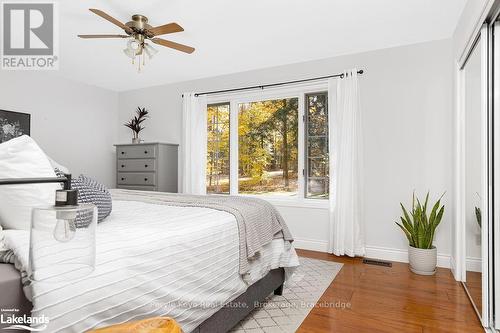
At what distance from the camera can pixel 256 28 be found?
2.93 m

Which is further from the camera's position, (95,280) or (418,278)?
(418,278)

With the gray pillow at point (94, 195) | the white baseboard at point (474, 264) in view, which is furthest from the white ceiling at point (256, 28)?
the white baseboard at point (474, 264)

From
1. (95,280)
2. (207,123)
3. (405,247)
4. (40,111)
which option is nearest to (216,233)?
(95,280)

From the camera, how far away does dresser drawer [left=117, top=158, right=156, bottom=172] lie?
14.4ft

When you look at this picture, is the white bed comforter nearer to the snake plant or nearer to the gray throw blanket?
the gray throw blanket

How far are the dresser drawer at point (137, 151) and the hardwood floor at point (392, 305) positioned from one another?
306cm

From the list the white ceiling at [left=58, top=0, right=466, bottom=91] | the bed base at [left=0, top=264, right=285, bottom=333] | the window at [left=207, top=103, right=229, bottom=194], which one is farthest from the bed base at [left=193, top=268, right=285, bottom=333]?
the window at [left=207, top=103, right=229, bottom=194]

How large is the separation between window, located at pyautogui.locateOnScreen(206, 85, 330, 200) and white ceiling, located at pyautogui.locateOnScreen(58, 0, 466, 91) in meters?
0.53

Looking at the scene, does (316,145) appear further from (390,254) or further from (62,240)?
(62,240)

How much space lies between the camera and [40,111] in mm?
4176

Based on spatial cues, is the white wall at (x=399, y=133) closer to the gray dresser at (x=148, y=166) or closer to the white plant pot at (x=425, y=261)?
the white plant pot at (x=425, y=261)

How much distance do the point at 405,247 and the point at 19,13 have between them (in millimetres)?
4469

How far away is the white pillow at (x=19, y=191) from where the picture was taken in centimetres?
108

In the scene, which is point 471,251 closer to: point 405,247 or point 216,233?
point 405,247
